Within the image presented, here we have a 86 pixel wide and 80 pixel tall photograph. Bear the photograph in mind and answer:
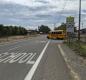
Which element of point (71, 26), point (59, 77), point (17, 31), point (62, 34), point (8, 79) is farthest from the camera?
point (17, 31)

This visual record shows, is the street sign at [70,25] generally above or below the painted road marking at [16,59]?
above

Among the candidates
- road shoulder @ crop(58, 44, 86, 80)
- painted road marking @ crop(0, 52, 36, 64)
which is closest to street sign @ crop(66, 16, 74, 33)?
painted road marking @ crop(0, 52, 36, 64)

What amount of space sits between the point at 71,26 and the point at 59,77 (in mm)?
28806

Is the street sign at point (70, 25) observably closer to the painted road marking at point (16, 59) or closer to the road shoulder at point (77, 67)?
the painted road marking at point (16, 59)

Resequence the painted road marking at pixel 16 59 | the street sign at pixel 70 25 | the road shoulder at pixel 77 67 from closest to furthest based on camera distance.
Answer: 1. the road shoulder at pixel 77 67
2. the painted road marking at pixel 16 59
3. the street sign at pixel 70 25

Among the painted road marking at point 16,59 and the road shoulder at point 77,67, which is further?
the painted road marking at point 16,59

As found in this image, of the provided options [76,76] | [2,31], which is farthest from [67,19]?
[2,31]

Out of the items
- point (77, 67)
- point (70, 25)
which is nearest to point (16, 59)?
point (77, 67)

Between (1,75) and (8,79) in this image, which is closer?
(8,79)

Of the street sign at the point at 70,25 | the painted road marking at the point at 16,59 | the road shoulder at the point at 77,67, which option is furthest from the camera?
the street sign at the point at 70,25

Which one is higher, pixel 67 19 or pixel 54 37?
pixel 67 19

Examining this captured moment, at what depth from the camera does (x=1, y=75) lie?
11508mm

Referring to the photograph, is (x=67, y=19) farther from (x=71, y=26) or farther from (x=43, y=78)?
(x=43, y=78)

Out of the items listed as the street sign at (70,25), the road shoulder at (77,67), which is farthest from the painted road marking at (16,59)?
the street sign at (70,25)
